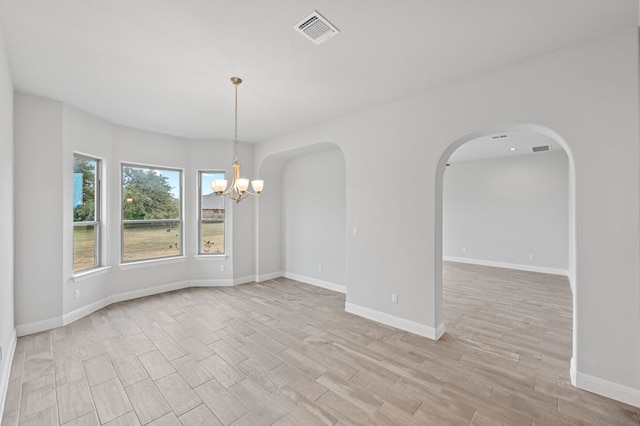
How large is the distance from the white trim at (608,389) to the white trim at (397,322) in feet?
4.11

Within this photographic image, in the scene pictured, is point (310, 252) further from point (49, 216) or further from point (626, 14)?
point (626, 14)

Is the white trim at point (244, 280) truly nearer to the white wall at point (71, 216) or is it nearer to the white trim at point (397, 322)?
the white wall at point (71, 216)

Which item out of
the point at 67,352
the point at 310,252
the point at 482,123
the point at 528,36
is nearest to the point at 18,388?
the point at 67,352

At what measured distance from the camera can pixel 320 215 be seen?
555 centimetres

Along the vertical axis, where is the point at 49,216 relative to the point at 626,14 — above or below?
below

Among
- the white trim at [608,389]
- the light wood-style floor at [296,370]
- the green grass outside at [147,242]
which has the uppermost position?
the green grass outside at [147,242]

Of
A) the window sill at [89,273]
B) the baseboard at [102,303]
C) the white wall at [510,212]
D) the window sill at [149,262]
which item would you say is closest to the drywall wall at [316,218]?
the baseboard at [102,303]

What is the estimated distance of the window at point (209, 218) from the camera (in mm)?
5574

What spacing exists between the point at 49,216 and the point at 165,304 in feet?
6.57

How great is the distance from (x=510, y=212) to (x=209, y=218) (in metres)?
7.57

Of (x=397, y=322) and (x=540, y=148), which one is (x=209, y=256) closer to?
(x=397, y=322)

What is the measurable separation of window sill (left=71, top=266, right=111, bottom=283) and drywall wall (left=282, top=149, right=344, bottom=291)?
130 inches

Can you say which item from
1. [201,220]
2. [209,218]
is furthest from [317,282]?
[201,220]

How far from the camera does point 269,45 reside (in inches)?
94.1
